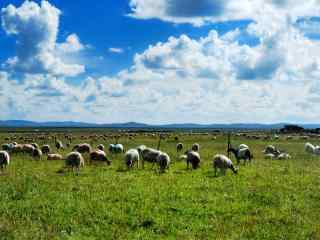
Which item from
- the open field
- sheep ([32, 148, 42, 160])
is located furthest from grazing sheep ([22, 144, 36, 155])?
the open field

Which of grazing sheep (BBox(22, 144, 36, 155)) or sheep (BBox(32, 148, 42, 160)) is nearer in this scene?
sheep (BBox(32, 148, 42, 160))

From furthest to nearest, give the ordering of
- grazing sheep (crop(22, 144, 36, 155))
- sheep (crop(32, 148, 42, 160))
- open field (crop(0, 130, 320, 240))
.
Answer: grazing sheep (crop(22, 144, 36, 155)) < sheep (crop(32, 148, 42, 160)) < open field (crop(0, 130, 320, 240))

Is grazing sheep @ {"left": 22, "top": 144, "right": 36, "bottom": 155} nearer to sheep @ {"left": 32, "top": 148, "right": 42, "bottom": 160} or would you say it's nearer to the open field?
sheep @ {"left": 32, "top": 148, "right": 42, "bottom": 160}

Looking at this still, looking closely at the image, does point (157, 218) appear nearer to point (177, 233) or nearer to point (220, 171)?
point (177, 233)

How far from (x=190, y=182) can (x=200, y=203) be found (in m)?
5.63

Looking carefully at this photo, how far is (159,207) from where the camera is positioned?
15.7 m

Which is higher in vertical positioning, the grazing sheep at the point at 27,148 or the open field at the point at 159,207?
the grazing sheep at the point at 27,148

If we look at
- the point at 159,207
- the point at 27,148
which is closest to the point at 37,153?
the point at 27,148

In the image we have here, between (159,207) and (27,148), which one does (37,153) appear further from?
(159,207)

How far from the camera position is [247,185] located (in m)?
21.6

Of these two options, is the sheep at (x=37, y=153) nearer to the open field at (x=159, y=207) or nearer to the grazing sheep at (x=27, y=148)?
the grazing sheep at (x=27, y=148)

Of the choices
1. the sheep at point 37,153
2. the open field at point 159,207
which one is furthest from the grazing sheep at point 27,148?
the open field at point 159,207

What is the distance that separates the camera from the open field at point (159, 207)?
12.6 m

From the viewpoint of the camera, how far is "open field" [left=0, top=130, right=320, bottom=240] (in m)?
12.6
